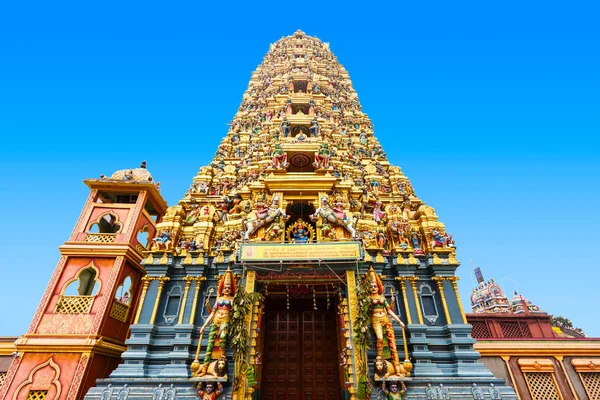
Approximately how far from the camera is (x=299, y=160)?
16.0m

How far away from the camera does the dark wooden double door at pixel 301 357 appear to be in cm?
1115

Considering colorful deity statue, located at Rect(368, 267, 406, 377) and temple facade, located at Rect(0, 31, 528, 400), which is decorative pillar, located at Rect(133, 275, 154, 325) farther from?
colorful deity statue, located at Rect(368, 267, 406, 377)

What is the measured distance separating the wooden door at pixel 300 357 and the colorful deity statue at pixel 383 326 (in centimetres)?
239

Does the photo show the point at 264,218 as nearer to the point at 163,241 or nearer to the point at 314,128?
the point at 163,241

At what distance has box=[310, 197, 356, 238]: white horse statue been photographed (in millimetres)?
12034

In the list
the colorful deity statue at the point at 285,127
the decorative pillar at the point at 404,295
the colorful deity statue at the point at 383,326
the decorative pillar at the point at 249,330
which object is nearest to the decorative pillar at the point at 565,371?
the decorative pillar at the point at 404,295

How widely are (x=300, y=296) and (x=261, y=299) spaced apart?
201 cm

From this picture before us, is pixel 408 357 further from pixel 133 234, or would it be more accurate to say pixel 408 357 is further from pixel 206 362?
pixel 133 234

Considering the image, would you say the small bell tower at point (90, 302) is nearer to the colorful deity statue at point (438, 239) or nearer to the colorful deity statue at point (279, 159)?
the colorful deity statue at point (279, 159)

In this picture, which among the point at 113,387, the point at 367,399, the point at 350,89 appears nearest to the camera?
the point at 367,399

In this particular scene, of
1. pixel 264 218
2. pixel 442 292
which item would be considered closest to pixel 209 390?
pixel 264 218

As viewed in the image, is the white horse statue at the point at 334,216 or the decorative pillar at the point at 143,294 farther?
the white horse statue at the point at 334,216

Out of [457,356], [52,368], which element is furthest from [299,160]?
[52,368]

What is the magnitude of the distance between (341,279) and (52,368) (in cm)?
1054
